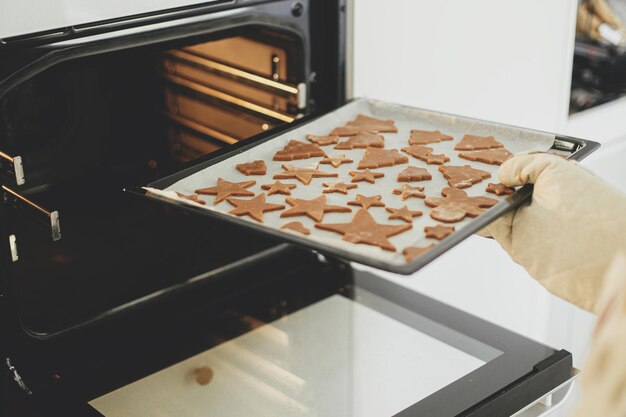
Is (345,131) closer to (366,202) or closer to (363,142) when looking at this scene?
(363,142)

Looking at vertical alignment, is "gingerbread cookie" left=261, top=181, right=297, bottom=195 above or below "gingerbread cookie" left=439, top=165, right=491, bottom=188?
below

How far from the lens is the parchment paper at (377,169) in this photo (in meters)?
1.01

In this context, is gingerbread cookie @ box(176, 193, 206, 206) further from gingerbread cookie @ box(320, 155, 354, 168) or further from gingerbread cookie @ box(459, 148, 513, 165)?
gingerbread cookie @ box(459, 148, 513, 165)

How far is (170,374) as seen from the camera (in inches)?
46.0

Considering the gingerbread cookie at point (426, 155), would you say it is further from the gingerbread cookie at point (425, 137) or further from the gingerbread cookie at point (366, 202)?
the gingerbread cookie at point (366, 202)

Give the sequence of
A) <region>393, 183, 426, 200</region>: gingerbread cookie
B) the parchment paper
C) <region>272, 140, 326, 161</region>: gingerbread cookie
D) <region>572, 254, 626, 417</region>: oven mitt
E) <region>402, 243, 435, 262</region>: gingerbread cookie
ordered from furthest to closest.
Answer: <region>272, 140, 326, 161</region>: gingerbread cookie < <region>393, 183, 426, 200</region>: gingerbread cookie < the parchment paper < <region>402, 243, 435, 262</region>: gingerbread cookie < <region>572, 254, 626, 417</region>: oven mitt

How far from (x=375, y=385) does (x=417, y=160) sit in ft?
1.14

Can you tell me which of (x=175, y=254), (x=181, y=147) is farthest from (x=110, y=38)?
(x=175, y=254)

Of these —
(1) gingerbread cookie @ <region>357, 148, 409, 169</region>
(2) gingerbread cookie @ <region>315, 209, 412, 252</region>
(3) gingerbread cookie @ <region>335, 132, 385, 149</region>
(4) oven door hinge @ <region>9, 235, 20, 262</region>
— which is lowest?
(4) oven door hinge @ <region>9, 235, 20, 262</region>

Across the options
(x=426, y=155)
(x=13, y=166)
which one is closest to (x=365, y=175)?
(x=426, y=155)

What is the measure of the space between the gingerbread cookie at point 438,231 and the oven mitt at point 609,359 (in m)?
0.39

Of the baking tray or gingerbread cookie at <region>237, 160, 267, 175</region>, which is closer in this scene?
the baking tray

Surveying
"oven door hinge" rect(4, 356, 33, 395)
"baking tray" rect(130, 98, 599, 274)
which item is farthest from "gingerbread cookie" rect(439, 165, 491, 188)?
"oven door hinge" rect(4, 356, 33, 395)

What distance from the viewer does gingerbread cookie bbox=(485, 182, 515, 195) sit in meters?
1.10
